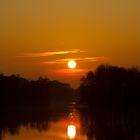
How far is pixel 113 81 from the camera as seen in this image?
397 feet

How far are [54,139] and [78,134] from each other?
4.35 meters

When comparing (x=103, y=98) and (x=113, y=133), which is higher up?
(x=103, y=98)

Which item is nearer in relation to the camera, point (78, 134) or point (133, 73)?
point (78, 134)

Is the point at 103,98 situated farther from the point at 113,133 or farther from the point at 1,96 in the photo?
the point at 113,133

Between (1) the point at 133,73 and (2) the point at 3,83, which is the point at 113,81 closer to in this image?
(1) the point at 133,73

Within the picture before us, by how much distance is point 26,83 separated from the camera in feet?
481

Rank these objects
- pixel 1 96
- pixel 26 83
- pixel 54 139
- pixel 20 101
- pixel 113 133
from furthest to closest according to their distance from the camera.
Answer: pixel 26 83
pixel 20 101
pixel 1 96
pixel 113 133
pixel 54 139

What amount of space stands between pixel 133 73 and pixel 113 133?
81.3 meters

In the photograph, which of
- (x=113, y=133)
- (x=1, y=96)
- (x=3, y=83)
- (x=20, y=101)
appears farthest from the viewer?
(x=20, y=101)

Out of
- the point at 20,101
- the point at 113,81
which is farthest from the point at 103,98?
the point at 20,101

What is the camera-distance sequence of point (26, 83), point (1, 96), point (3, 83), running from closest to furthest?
point (1, 96) < point (3, 83) < point (26, 83)

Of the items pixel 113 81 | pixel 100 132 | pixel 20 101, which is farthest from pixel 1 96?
pixel 100 132

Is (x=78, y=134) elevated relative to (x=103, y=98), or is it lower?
lower

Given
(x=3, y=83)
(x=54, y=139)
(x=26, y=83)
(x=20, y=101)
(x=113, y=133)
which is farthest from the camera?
(x=26, y=83)
